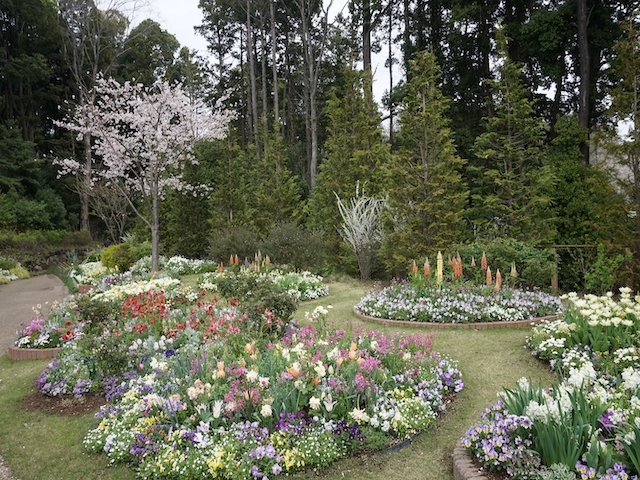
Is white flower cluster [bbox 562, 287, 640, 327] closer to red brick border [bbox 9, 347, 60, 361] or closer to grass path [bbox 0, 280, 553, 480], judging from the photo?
grass path [bbox 0, 280, 553, 480]

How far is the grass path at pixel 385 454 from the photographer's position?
9.91ft

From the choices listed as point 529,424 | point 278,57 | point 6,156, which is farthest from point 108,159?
point 278,57

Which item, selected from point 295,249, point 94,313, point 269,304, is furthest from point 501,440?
point 295,249

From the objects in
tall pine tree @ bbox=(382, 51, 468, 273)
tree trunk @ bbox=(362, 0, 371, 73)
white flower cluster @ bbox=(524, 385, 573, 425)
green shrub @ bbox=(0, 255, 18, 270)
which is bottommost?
green shrub @ bbox=(0, 255, 18, 270)

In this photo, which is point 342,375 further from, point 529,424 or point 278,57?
point 278,57

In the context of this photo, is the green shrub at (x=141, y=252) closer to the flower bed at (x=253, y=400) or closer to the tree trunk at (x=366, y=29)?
the tree trunk at (x=366, y=29)

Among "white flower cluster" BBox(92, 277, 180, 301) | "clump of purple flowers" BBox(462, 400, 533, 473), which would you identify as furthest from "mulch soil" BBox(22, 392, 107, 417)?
"clump of purple flowers" BBox(462, 400, 533, 473)

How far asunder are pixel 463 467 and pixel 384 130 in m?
16.4

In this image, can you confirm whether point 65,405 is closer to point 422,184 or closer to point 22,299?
point 422,184

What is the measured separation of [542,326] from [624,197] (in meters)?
5.29

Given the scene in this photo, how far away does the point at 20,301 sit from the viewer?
432 inches

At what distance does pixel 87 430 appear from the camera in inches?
148

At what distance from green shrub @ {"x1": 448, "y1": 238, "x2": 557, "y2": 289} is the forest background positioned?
1.46 m

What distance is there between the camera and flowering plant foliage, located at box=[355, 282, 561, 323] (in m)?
6.27
